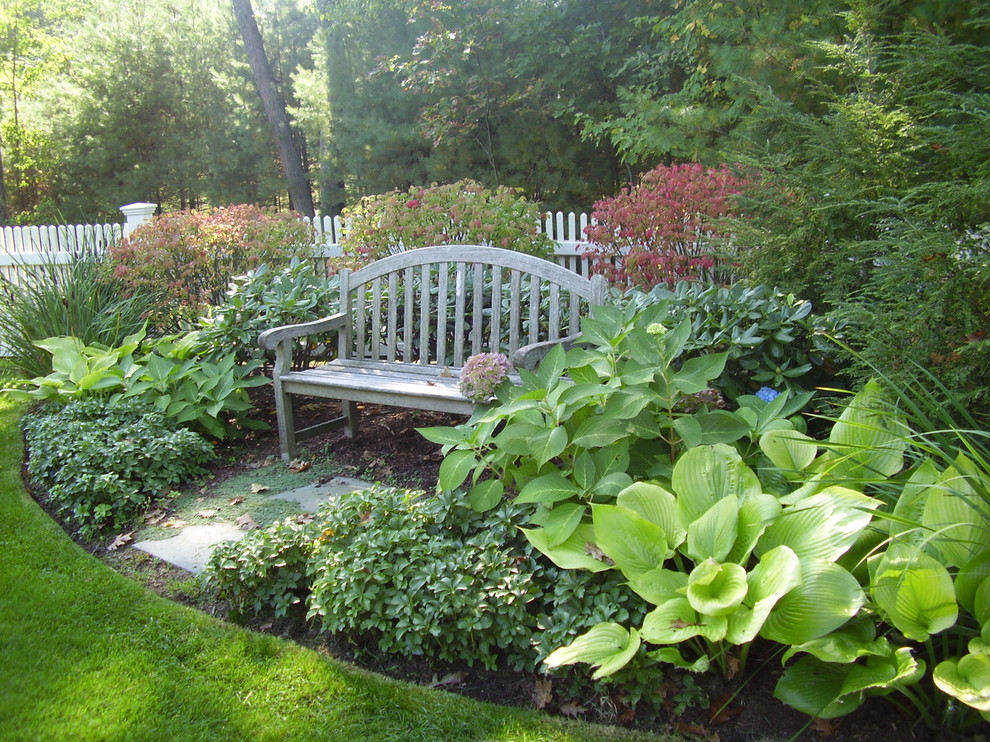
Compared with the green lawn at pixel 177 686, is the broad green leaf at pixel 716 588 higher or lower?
higher

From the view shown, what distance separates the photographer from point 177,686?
2.42 metres

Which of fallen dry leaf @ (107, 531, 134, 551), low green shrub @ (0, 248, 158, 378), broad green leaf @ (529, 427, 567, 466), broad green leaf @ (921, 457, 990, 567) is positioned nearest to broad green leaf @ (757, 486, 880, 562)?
broad green leaf @ (921, 457, 990, 567)

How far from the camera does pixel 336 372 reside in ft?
14.6

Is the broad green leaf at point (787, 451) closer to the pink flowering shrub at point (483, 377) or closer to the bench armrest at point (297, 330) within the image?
the pink flowering shrub at point (483, 377)

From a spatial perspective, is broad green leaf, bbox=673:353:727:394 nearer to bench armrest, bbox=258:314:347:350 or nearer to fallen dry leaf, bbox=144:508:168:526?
bench armrest, bbox=258:314:347:350

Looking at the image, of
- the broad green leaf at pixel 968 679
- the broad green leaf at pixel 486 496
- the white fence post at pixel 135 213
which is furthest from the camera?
the white fence post at pixel 135 213

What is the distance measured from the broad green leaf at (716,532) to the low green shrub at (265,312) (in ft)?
10.7

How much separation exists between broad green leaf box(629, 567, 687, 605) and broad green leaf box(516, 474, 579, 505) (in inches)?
18.3

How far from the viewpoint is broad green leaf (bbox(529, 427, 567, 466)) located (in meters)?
2.65

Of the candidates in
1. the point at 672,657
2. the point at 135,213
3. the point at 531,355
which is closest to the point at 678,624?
the point at 672,657

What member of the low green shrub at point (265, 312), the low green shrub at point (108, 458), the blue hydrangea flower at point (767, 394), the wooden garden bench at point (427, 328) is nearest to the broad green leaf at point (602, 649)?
the blue hydrangea flower at point (767, 394)

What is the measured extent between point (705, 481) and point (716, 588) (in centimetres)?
42

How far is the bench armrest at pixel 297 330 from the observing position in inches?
168

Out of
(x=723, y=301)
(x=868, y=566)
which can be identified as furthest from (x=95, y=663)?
(x=723, y=301)
